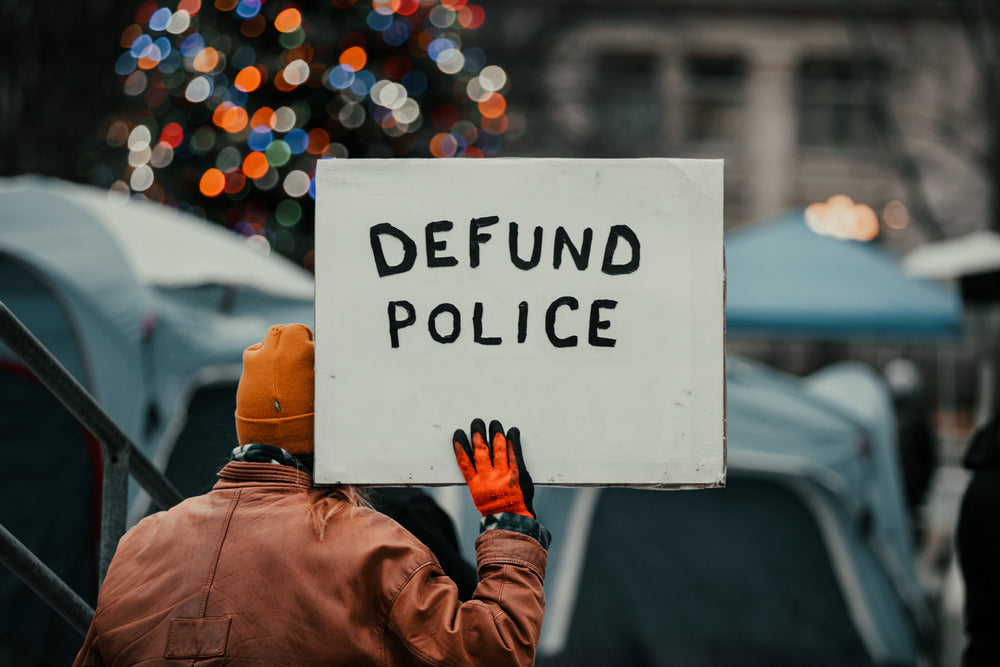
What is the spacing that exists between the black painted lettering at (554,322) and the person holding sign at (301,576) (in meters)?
0.19

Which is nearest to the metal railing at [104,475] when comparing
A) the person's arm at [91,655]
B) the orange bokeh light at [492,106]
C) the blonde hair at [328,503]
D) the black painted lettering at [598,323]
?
the person's arm at [91,655]

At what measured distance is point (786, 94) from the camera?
922 inches

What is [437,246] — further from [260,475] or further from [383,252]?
A: [260,475]

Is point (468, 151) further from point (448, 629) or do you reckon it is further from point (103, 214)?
point (448, 629)

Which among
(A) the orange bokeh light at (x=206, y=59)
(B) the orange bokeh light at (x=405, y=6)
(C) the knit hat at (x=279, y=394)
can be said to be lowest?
(C) the knit hat at (x=279, y=394)

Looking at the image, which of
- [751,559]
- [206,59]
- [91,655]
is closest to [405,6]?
[206,59]

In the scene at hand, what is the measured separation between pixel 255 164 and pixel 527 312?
646 centimetres

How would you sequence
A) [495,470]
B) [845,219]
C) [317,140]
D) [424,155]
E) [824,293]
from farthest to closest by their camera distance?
[845,219] < [824,293] < [424,155] < [317,140] < [495,470]

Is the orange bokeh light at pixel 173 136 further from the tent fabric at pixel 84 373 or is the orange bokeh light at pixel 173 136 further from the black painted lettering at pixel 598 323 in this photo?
the black painted lettering at pixel 598 323

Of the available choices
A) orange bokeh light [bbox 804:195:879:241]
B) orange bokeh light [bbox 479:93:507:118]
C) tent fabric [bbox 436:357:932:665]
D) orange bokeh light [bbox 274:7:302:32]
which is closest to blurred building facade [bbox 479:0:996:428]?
orange bokeh light [bbox 804:195:879:241]

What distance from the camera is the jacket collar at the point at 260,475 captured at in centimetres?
186

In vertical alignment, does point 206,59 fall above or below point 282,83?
above

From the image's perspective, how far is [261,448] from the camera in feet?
6.15

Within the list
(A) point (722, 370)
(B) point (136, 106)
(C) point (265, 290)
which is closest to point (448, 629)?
(A) point (722, 370)
